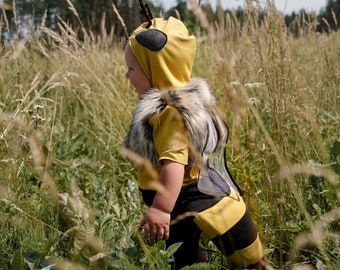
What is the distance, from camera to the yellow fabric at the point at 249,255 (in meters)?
1.56

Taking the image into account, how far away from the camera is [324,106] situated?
2.93m

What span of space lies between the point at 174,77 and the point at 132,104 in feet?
5.67

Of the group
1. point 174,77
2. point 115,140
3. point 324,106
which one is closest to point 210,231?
point 174,77

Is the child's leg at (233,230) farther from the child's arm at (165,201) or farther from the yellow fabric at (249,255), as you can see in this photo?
the child's arm at (165,201)

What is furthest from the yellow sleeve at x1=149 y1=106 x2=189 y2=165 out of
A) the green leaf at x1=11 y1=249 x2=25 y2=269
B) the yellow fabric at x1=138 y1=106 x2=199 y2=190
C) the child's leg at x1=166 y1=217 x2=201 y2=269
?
the green leaf at x1=11 y1=249 x2=25 y2=269

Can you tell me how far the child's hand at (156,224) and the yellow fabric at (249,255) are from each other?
0.26 metres

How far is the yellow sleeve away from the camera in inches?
56.2

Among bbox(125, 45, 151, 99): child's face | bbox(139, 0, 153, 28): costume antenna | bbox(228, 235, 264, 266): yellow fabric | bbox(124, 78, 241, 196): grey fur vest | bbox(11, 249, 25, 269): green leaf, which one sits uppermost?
bbox(139, 0, 153, 28): costume antenna

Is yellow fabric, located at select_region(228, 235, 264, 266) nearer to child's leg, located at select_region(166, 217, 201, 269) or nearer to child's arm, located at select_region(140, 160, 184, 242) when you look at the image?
child's leg, located at select_region(166, 217, 201, 269)

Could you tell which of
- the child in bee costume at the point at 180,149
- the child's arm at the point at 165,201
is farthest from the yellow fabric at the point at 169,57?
the child's arm at the point at 165,201

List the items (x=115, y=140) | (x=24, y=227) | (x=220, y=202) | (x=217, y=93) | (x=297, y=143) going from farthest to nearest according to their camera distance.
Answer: (x=217, y=93)
(x=115, y=140)
(x=297, y=143)
(x=24, y=227)
(x=220, y=202)

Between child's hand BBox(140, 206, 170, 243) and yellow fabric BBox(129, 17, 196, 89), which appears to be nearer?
child's hand BBox(140, 206, 170, 243)

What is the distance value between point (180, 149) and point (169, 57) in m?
0.29

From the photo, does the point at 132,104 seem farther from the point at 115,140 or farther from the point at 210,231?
the point at 210,231
